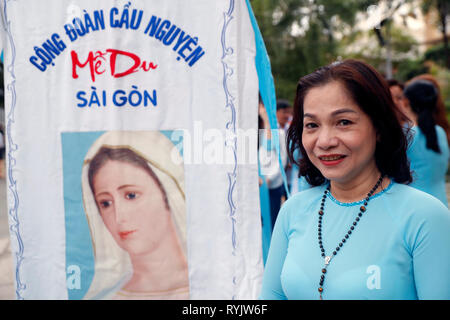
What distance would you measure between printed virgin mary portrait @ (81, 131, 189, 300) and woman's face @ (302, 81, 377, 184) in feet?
4.01

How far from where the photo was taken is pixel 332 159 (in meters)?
1.41

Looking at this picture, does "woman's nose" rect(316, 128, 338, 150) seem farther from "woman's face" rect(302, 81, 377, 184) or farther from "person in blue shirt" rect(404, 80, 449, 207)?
"person in blue shirt" rect(404, 80, 449, 207)

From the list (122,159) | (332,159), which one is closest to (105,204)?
(122,159)

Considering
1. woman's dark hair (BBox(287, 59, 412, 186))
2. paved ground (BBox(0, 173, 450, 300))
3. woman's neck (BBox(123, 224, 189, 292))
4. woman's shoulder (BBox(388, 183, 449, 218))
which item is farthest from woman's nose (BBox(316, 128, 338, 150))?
paved ground (BBox(0, 173, 450, 300))

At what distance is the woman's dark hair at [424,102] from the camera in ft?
11.0

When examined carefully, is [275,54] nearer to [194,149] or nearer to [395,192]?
[194,149]

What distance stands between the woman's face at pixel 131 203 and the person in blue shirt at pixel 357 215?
3.73 ft

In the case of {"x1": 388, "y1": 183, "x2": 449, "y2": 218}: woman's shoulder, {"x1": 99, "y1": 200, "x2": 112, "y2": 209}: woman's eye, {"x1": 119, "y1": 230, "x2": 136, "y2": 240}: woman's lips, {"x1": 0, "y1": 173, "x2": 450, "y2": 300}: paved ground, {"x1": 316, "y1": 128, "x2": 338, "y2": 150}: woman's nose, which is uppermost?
{"x1": 316, "y1": 128, "x2": 338, "y2": 150}: woman's nose

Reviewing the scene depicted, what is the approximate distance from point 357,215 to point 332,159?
0.17m

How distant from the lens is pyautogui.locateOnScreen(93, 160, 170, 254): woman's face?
2561 mm

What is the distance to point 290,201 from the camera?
5.16ft

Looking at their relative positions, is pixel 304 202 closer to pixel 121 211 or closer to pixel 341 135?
pixel 341 135

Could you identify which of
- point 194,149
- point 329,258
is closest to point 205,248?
point 194,149

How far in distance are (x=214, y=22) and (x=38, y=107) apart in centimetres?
101
